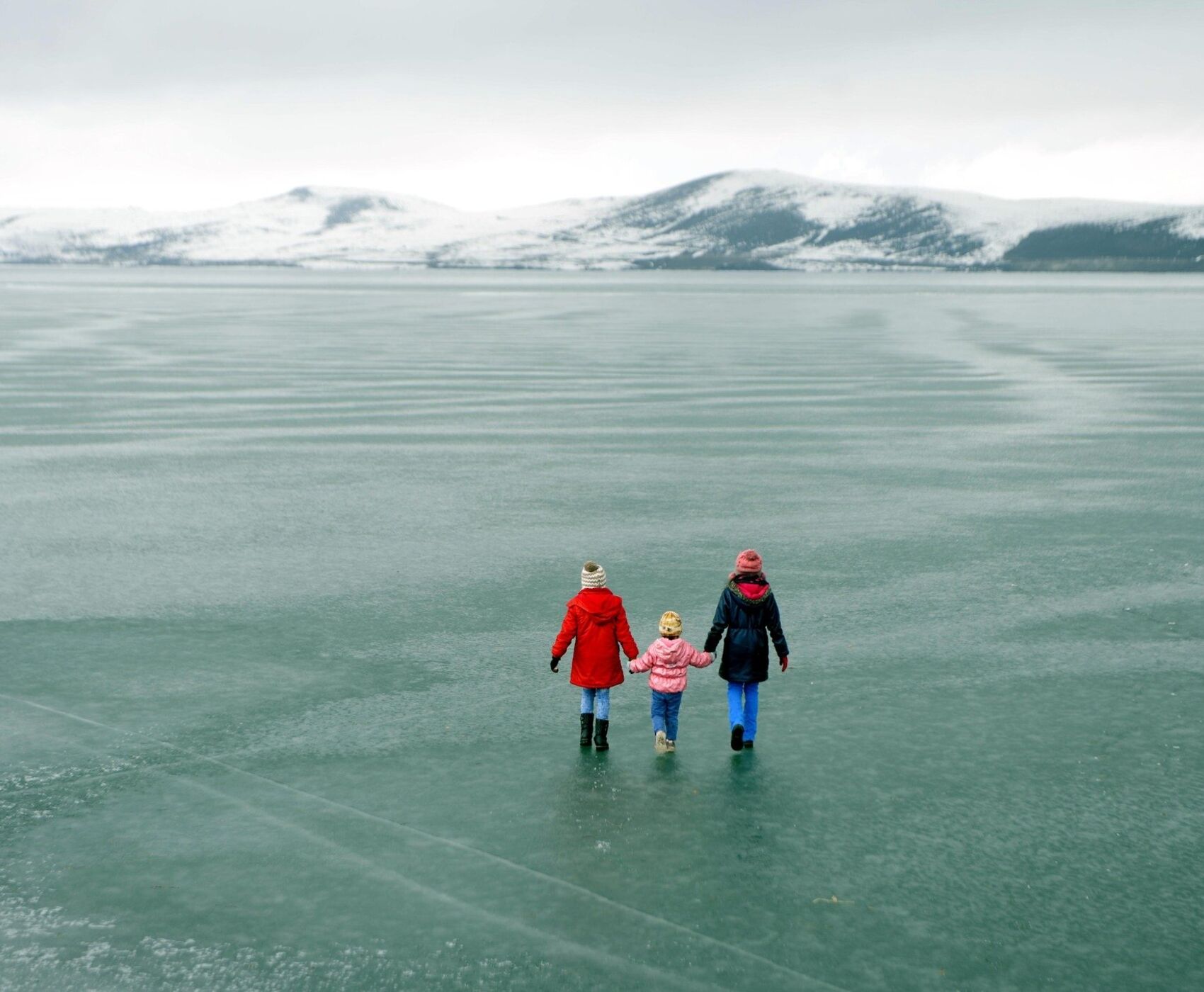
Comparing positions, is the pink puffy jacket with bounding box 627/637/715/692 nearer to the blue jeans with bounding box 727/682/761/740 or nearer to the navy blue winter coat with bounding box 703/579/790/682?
the navy blue winter coat with bounding box 703/579/790/682

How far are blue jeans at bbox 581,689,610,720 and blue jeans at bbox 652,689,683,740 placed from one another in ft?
1.06

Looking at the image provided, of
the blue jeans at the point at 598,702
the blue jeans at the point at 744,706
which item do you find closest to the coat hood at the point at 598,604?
the blue jeans at the point at 598,702

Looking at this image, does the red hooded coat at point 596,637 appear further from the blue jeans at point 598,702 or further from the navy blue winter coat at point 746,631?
the navy blue winter coat at point 746,631

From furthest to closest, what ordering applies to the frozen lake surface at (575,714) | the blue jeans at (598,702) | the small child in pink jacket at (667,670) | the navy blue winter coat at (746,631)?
the blue jeans at (598,702) < the navy blue winter coat at (746,631) < the small child in pink jacket at (667,670) < the frozen lake surface at (575,714)

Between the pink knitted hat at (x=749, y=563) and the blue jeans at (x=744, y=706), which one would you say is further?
the blue jeans at (x=744, y=706)

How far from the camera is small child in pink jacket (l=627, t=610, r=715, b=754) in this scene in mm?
8391

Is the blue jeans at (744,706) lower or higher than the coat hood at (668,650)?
lower

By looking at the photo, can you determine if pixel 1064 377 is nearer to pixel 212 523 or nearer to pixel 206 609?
pixel 212 523

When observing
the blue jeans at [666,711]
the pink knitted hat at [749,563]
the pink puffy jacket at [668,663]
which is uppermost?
the pink knitted hat at [749,563]

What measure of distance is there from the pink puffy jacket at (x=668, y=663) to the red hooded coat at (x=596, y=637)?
117mm

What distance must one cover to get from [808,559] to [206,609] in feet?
20.4

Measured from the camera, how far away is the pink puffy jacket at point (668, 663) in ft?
27.6

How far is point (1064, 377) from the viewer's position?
33000mm

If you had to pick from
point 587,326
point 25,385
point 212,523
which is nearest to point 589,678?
point 212,523
